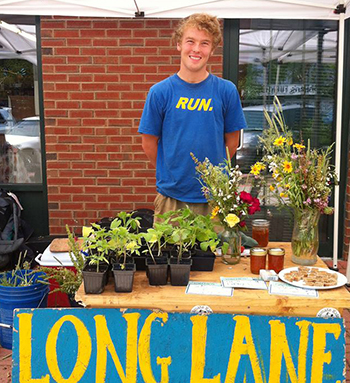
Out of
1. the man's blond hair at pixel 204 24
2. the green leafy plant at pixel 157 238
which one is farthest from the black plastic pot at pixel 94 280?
the man's blond hair at pixel 204 24

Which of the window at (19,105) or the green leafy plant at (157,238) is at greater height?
the window at (19,105)

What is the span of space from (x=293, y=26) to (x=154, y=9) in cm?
144

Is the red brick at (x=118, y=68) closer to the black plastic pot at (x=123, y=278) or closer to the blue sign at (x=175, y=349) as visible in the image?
the black plastic pot at (x=123, y=278)

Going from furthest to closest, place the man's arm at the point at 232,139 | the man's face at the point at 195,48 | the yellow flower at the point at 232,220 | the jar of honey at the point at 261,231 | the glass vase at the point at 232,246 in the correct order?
the man's arm at the point at 232,139, the man's face at the point at 195,48, the jar of honey at the point at 261,231, the glass vase at the point at 232,246, the yellow flower at the point at 232,220

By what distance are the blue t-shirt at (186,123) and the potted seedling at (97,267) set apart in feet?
2.56

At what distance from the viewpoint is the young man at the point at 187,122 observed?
9.68ft

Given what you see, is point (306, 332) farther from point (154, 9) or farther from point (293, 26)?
point (293, 26)

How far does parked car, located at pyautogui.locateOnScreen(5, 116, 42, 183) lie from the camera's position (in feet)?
16.1

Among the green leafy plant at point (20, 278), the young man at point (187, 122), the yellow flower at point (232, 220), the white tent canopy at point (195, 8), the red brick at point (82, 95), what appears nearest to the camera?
the yellow flower at point (232, 220)

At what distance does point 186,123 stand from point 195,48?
1.40 feet

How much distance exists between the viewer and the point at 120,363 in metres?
2.16

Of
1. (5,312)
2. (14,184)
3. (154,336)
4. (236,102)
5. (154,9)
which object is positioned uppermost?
(154,9)

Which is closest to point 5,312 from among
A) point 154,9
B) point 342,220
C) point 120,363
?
point 120,363

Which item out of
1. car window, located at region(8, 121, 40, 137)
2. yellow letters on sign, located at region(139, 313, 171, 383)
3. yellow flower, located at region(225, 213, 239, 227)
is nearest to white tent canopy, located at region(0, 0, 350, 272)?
car window, located at region(8, 121, 40, 137)
